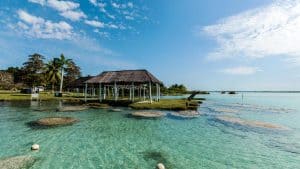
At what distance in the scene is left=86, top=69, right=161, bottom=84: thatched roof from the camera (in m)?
30.2

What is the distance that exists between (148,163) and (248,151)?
560cm

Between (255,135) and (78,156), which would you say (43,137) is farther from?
(255,135)

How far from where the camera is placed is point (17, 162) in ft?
26.7

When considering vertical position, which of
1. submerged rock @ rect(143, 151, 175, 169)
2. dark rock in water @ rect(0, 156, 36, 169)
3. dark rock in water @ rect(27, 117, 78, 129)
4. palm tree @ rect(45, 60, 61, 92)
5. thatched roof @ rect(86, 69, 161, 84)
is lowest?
submerged rock @ rect(143, 151, 175, 169)

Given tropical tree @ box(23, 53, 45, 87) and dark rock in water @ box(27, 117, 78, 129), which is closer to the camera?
dark rock in water @ box(27, 117, 78, 129)

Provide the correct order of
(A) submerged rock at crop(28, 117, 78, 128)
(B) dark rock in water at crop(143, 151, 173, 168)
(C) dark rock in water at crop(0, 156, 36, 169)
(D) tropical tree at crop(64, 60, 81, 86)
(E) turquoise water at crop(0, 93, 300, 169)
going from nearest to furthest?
1. (C) dark rock in water at crop(0, 156, 36, 169)
2. (B) dark rock in water at crop(143, 151, 173, 168)
3. (E) turquoise water at crop(0, 93, 300, 169)
4. (A) submerged rock at crop(28, 117, 78, 128)
5. (D) tropical tree at crop(64, 60, 81, 86)

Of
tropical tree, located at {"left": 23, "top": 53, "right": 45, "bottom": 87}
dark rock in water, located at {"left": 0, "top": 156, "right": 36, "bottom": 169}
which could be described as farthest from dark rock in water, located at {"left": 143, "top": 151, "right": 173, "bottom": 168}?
tropical tree, located at {"left": 23, "top": 53, "right": 45, "bottom": 87}

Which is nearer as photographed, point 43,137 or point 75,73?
point 43,137

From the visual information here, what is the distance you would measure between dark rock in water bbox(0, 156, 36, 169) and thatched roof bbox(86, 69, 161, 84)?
→ 21.6 m

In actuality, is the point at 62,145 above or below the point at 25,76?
below

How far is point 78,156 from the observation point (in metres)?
9.10

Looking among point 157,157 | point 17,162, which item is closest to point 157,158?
point 157,157

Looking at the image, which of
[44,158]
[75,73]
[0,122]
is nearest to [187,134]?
[44,158]

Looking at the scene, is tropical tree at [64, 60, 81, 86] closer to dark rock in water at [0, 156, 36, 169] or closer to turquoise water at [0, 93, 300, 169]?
turquoise water at [0, 93, 300, 169]
